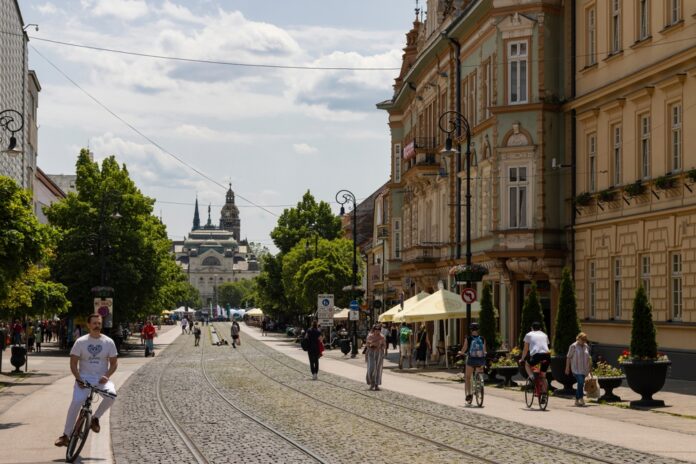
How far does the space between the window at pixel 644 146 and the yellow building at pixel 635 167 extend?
0.04 meters

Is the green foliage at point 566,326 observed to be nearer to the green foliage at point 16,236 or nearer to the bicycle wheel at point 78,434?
the green foliage at point 16,236

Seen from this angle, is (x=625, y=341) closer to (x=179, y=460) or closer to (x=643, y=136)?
(x=643, y=136)

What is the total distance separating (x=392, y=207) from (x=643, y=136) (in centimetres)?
3637

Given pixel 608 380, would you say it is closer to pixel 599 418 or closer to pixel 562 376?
pixel 562 376

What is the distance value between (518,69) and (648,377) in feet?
67.3

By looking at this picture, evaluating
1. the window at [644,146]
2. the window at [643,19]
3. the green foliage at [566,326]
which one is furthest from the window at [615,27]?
the green foliage at [566,326]

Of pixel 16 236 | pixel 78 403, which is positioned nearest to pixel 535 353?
pixel 16 236

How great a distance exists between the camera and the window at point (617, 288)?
37.3 meters

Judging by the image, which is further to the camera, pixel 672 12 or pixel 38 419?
pixel 672 12

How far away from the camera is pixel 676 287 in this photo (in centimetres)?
3309

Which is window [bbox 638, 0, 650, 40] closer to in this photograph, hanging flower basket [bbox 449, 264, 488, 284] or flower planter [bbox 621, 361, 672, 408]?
hanging flower basket [bbox 449, 264, 488, 284]

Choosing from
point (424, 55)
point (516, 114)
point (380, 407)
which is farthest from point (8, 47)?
point (380, 407)

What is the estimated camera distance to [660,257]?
33.7m


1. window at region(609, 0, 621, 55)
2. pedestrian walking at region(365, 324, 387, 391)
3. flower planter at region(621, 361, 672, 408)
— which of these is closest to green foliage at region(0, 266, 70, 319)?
pedestrian walking at region(365, 324, 387, 391)
